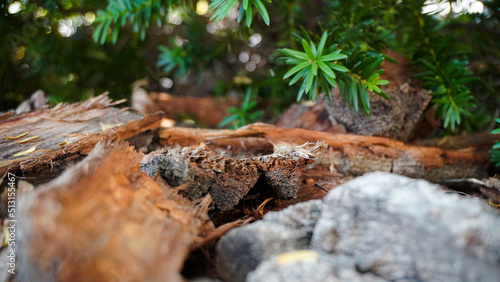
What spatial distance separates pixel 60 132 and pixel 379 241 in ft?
4.79

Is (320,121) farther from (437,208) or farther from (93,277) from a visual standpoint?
(93,277)

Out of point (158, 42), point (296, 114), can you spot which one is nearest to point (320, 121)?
point (296, 114)

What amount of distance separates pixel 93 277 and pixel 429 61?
1.97 metres

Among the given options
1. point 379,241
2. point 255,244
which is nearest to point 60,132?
point 255,244

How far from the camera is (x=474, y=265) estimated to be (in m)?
0.82

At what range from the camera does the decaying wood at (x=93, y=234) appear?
2.66 ft

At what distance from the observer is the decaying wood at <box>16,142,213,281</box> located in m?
0.81

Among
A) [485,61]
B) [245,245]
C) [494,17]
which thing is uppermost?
[494,17]

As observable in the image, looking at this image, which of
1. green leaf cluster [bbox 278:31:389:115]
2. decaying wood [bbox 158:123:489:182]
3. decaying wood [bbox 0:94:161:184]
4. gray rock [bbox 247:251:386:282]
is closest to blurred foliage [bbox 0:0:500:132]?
green leaf cluster [bbox 278:31:389:115]

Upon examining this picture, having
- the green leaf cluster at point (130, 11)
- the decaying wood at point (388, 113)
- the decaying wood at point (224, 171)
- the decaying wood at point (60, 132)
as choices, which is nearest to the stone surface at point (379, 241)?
the decaying wood at point (224, 171)

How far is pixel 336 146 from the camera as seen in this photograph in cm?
177

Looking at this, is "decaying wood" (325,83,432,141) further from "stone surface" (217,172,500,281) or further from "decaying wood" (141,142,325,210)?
"stone surface" (217,172,500,281)

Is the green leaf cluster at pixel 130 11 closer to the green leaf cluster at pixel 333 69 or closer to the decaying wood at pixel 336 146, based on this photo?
the decaying wood at pixel 336 146

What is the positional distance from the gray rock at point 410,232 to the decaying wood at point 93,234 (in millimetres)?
440
